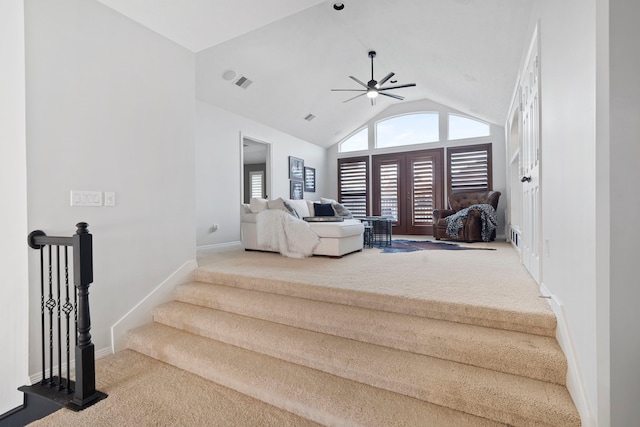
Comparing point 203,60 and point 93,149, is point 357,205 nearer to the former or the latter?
point 203,60

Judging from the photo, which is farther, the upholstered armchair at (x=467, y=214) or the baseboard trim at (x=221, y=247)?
the upholstered armchair at (x=467, y=214)

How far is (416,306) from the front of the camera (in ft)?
6.57

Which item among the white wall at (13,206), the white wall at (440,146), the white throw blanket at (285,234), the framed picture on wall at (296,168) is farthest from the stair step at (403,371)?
the white wall at (440,146)

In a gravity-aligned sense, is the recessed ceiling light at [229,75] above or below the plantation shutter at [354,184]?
above

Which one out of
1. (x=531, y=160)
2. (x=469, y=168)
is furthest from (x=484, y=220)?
(x=531, y=160)

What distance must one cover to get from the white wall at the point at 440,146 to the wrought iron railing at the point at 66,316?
6664 mm

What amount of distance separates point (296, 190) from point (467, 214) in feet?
11.7

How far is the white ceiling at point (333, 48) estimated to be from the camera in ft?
8.21

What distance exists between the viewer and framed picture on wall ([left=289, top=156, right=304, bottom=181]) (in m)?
6.87

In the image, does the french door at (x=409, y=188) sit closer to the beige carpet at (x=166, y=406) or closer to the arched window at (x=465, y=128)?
the arched window at (x=465, y=128)

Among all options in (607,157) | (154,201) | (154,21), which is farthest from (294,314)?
(154,21)

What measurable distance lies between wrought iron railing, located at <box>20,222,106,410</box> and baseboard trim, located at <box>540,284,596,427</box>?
237 centimetres
